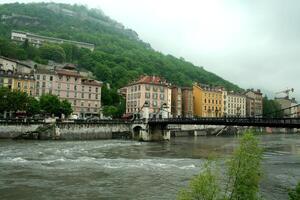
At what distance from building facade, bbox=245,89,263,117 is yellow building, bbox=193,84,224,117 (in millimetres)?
28171

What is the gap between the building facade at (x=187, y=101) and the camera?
409 ft

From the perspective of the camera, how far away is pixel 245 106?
507 feet

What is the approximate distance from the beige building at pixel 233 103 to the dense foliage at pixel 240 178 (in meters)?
123

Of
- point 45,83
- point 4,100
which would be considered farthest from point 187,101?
point 4,100

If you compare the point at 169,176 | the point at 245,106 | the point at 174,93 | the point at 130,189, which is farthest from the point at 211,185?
the point at 245,106

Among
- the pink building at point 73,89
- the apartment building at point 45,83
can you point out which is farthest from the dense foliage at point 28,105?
the pink building at point 73,89

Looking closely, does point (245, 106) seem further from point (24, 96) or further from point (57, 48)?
point (24, 96)

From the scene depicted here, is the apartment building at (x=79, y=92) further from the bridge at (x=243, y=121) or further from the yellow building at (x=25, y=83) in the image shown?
the bridge at (x=243, y=121)

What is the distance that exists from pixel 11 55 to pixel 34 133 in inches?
2898

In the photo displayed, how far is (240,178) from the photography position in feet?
52.7

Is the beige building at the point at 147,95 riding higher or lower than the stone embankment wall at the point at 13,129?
higher

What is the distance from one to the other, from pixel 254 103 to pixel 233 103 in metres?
20.5

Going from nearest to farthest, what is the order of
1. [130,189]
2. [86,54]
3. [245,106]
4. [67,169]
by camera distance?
[130,189]
[67,169]
[245,106]
[86,54]

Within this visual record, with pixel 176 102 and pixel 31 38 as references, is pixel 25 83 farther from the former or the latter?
→ pixel 31 38
